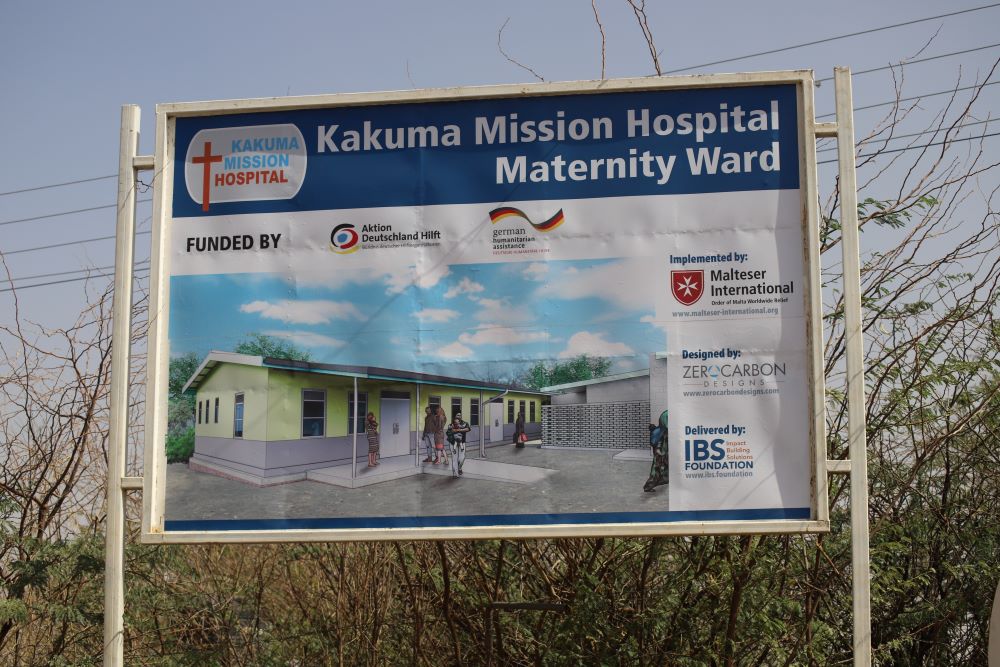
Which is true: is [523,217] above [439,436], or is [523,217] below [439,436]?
above

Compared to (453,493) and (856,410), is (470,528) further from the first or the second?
(856,410)

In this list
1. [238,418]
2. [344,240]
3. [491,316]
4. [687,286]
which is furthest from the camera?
[238,418]

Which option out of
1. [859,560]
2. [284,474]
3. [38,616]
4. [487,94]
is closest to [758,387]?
[859,560]

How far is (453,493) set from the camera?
5.32 meters

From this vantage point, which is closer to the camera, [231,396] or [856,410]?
[856,410]

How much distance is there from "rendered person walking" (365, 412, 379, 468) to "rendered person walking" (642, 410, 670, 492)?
5.29ft

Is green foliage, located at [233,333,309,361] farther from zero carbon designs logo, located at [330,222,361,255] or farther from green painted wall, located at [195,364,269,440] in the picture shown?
zero carbon designs logo, located at [330,222,361,255]

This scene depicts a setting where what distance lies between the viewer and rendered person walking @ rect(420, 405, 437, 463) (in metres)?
5.39

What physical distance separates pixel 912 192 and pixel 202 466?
5280 mm

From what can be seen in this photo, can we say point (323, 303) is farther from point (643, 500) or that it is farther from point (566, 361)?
point (643, 500)

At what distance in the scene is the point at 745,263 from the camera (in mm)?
5238

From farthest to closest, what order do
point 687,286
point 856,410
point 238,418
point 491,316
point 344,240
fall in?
point 238,418
point 344,240
point 491,316
point 687,286
point 856,410

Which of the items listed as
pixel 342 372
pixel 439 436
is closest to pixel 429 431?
pixel 439 436

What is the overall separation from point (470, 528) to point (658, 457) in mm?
1153
